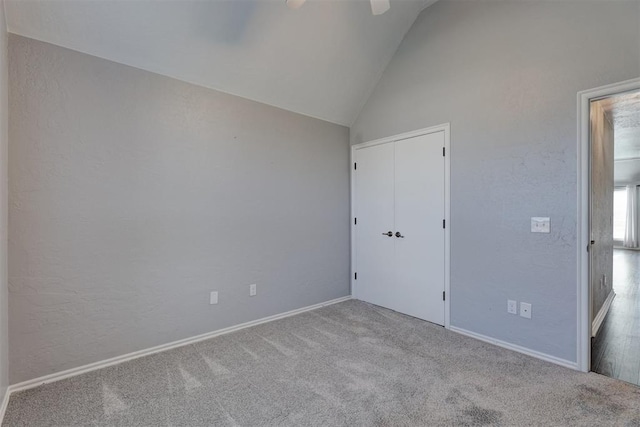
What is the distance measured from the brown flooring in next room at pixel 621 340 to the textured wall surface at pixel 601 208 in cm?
17

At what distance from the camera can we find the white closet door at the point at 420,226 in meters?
3.13

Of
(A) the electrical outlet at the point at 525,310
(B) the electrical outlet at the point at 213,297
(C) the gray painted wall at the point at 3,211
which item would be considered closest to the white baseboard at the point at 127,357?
(C) the gray painted wall at the point at 3,211

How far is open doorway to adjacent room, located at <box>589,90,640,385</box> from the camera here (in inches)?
94.0

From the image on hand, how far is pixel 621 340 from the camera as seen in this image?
9.13 ft

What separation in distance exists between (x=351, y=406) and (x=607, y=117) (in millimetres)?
4225

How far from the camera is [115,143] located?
7.79 ft

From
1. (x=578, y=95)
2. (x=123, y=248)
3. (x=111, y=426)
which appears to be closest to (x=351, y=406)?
(x=111, y=426)

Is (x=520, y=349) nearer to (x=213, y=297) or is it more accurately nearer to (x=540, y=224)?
(x=540, y=224)

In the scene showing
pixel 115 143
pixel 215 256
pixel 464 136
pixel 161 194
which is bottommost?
pixel 215 256

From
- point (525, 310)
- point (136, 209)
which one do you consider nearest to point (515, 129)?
point (525, 310)

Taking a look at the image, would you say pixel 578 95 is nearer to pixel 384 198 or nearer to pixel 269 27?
pixel 384 198

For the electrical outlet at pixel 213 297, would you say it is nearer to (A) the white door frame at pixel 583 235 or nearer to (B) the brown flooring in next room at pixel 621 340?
(A) the white door frame at pixel 583 235

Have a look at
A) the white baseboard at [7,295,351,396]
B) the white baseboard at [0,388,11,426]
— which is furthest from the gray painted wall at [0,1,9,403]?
the white baseboard at [7,295,351,396]

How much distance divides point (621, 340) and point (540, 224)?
150 cm
